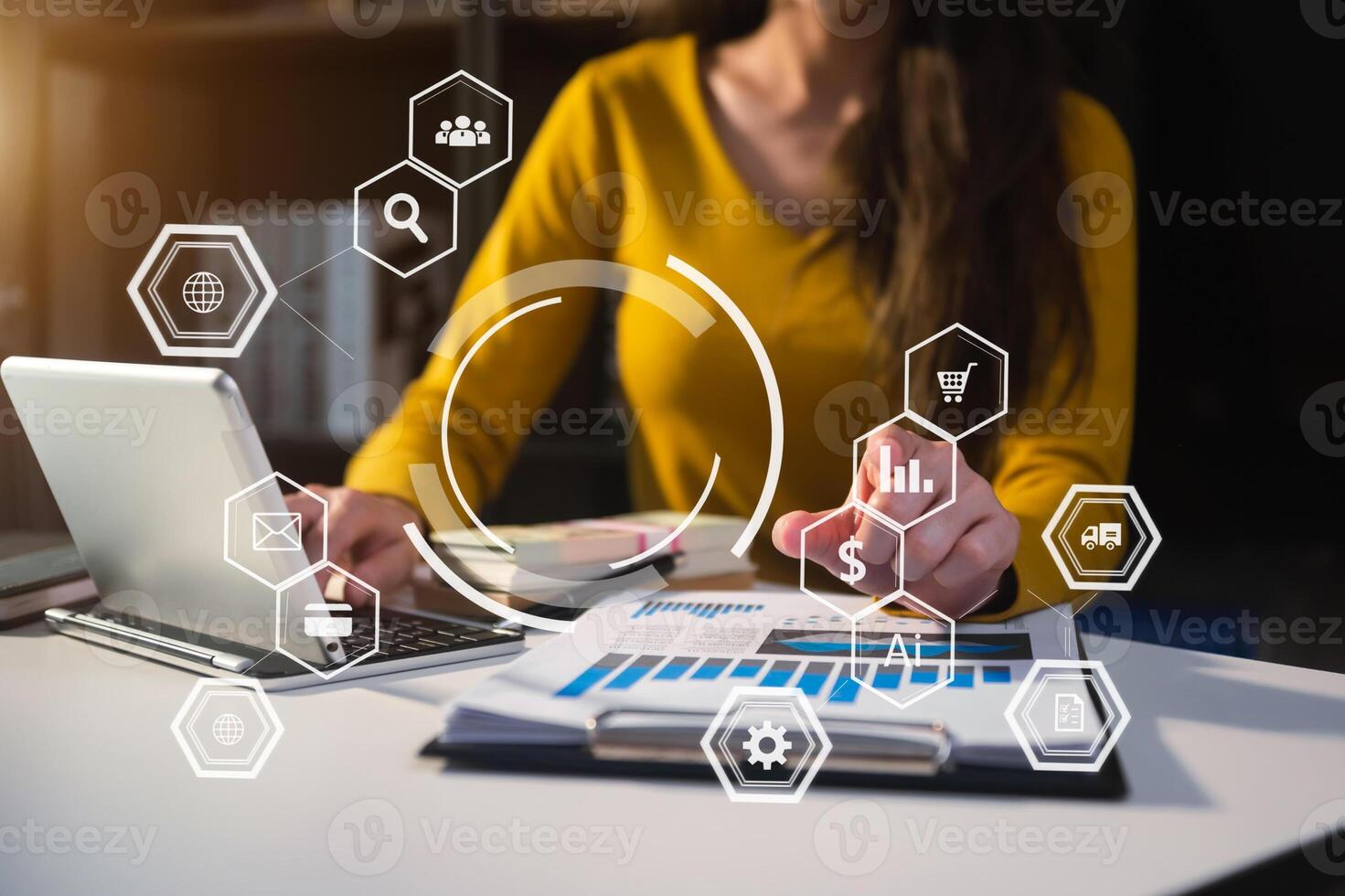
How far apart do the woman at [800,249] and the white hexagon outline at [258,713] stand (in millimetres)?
173

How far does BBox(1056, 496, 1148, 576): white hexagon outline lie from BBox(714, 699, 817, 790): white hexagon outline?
0.27 m

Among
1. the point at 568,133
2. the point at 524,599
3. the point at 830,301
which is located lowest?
the point at 524,599

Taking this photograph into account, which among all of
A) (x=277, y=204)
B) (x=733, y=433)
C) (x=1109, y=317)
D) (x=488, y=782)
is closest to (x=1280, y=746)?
(x=488, y=782)

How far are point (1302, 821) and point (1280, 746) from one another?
7 centimetres

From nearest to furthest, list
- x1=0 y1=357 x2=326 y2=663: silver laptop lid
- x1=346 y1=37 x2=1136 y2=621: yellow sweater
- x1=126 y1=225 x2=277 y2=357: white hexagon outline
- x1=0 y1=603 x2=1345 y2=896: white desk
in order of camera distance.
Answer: x1=0 y1=603 x2=1345 y2=896: white desk < x1=0 y1=357 x2=326 y2=663: silver laptop lid < x1=346 y1=37 x2=1136 y2=621: yellow sweater < x1=126 y1=225 x2=277 y2=357: white hexagon outline

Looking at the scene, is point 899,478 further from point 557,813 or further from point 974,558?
point 557,813

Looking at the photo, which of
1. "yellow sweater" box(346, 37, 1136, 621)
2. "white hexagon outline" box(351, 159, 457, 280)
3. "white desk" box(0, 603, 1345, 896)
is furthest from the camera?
"white hexagon outline" box(351, 159, 457, 280)

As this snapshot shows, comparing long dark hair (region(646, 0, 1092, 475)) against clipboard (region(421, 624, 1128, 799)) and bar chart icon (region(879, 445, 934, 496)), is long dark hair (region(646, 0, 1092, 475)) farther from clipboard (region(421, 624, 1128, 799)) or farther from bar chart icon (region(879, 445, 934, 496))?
clipboard (region(421, 624, 1128, 799))

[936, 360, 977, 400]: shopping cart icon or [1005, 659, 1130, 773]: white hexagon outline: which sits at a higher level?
[936, 360, 977, 400]: shopping cart icon

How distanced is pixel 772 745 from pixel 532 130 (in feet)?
3.44

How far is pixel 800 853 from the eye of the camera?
0.31m

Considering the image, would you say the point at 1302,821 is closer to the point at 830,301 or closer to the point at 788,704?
the point at 788,704

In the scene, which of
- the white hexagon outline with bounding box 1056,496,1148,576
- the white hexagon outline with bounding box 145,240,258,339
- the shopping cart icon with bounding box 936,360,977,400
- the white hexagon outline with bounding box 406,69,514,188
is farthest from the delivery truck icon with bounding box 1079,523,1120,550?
the white hexagon outline with bounding box 406,69,514,188

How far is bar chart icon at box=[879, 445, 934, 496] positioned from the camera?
1.51ft
